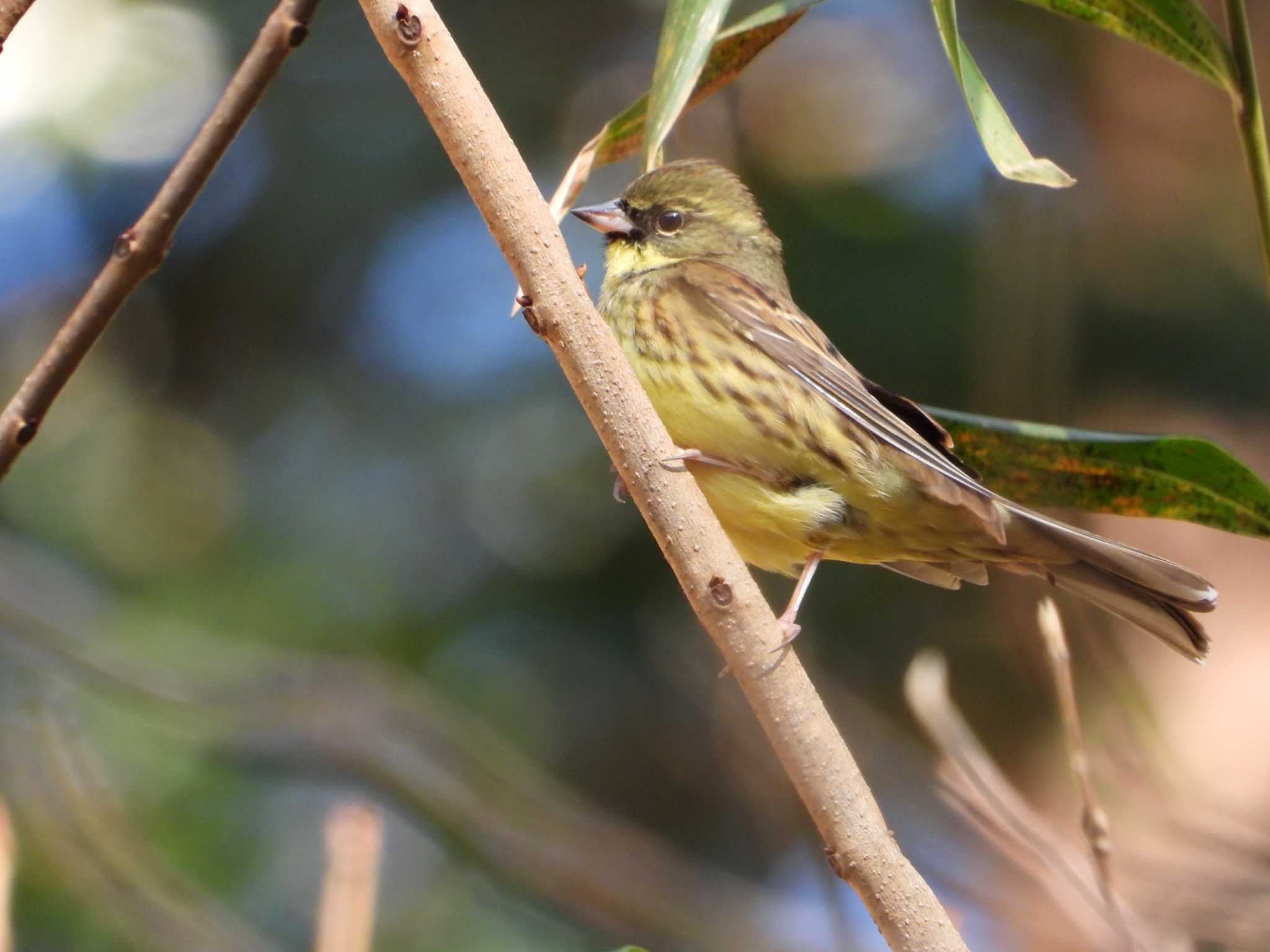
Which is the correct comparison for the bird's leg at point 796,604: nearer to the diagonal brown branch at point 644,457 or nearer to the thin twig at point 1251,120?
the diagonal brown branch at point 644,457

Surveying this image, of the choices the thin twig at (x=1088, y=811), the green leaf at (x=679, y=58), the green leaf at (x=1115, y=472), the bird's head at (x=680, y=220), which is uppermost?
the green leaf at (x=679, y=58)

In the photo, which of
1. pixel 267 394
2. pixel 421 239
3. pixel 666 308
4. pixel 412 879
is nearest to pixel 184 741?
pixel 412 879

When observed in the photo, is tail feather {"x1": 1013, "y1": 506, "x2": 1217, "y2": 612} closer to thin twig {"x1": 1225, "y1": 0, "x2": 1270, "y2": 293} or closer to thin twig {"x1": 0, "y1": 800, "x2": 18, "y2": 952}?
thin twig {"x1": 1225, "y1": 0, "x2": 1270, "y2": 293}

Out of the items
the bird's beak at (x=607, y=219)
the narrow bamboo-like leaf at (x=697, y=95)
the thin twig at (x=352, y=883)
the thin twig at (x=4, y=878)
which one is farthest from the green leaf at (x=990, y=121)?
the bird's beak at (x=607, y=219)

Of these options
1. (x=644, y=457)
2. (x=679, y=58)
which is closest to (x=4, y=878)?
(x=644, y=457)

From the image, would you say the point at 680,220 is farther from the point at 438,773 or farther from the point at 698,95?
the point at 438,773

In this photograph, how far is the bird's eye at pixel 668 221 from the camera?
3293 millimetres

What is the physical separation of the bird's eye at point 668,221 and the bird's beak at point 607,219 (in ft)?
0.21

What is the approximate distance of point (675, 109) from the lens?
71.8 inches

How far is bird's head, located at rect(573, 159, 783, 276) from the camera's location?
3.24 metres

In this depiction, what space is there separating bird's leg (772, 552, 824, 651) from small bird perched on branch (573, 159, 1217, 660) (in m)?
0.01

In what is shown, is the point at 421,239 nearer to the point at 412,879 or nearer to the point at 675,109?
the point at 412,879

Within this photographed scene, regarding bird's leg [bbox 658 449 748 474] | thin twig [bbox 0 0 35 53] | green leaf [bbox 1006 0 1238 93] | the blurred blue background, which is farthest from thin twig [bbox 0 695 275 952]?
green leaf [bbox 1006 0 1238 93]

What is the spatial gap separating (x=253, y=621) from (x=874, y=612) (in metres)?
2.18
